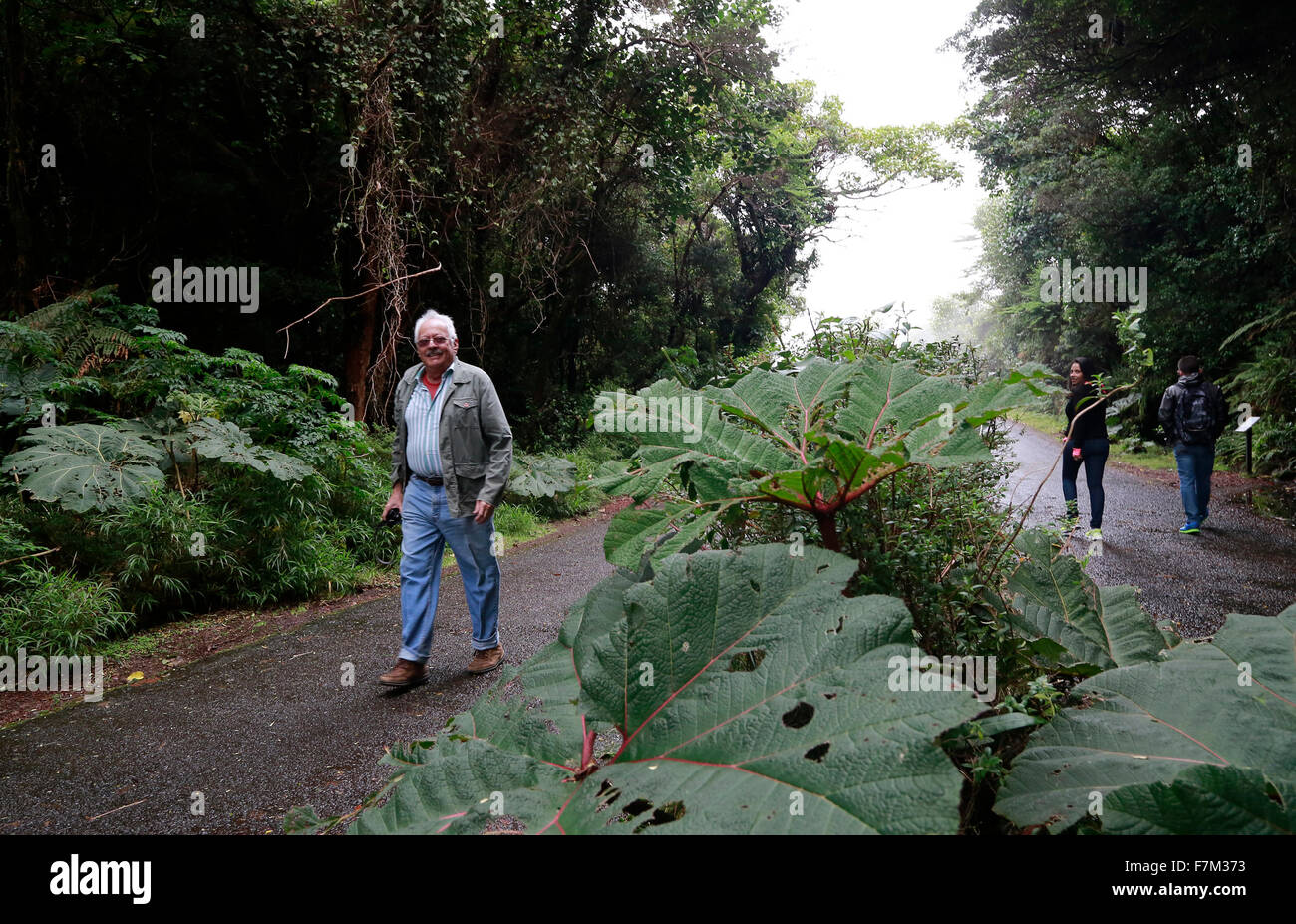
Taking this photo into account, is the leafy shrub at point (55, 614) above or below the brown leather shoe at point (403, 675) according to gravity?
above

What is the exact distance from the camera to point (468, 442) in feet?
13.7

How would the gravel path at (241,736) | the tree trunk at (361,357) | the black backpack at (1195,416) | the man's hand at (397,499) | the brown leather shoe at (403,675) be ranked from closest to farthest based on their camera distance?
the gravel path at (241,736)
the brown leather shoe at (403,675)
the man's hand at (397,499)
the black backpack at (1195,416)
the tree trunk at (361,357)

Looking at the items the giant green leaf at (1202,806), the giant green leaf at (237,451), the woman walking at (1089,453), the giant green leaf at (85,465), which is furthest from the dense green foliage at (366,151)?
the giant green leaf at (1202,806)

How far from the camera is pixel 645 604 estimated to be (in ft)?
2.36

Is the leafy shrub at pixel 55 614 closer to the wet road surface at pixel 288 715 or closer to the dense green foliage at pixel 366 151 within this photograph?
the wet road surface at pixel 288 715

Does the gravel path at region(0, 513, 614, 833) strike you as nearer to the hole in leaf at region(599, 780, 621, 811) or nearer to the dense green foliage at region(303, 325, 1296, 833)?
the dense green foliage at region(303, 325, 1296, 833)

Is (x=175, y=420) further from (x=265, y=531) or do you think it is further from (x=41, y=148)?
(x=41, y=148)

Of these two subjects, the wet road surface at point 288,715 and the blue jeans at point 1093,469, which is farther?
the blue jeans at point 1093,469

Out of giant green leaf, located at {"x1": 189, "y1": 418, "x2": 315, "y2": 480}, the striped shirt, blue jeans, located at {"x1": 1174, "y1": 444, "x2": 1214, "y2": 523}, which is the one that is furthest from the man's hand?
blue jeans, located at {"x1": 1174, "y1": 444, "x2": 1214, "y2": 523}

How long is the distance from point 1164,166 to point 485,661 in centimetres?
1655

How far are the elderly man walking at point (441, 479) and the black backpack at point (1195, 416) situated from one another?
7635 mm

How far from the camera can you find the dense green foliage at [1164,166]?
820cm

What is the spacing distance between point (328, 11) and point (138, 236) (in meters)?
3.54

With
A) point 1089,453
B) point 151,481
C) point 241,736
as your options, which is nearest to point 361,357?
point 151,481
